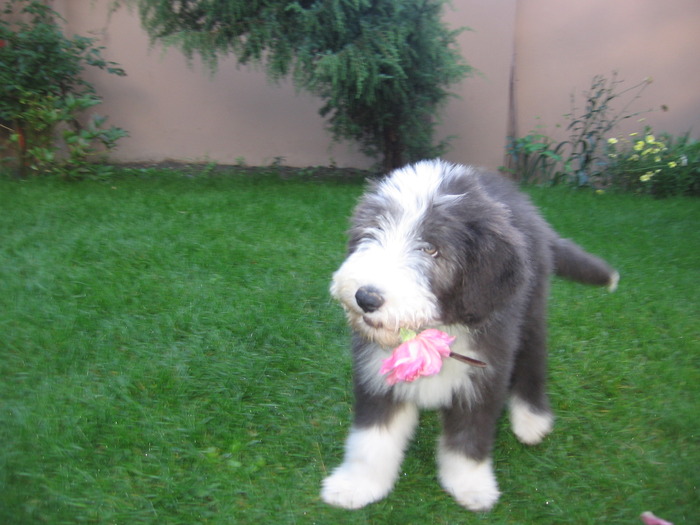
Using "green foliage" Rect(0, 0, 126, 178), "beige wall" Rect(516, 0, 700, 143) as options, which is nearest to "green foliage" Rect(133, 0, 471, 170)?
"green foliage" Rect(0, 0, 126, 178)

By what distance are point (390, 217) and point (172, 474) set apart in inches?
52.8

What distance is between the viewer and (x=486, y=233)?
7.20 feet

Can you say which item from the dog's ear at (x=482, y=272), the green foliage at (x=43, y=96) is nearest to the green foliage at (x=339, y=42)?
the green foliage at (x=43, y=96)

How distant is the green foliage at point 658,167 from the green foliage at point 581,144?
217 millimetres

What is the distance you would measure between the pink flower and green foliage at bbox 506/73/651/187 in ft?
19.1

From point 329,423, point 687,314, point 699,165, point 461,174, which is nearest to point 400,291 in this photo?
point 461,174

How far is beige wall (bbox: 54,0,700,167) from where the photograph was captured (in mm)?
6945

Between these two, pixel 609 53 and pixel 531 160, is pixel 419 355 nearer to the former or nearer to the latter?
pixel 531 160

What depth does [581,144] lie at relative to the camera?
25.8 feet

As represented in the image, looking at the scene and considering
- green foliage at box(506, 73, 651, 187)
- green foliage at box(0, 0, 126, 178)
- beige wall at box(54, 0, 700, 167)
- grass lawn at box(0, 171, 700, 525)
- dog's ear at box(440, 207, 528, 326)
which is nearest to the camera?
dog's ear at box(440, 207, 528, 326)

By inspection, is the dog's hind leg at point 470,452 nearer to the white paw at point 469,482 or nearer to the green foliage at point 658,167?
the white paw at point 469,482

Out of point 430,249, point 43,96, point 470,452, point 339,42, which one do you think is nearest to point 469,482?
point 470,452

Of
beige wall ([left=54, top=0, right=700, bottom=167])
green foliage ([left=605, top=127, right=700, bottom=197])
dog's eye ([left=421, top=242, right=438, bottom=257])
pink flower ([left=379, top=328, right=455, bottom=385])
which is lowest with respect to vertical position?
pink flower ([left=379, top=328, right=455, bottom=385])

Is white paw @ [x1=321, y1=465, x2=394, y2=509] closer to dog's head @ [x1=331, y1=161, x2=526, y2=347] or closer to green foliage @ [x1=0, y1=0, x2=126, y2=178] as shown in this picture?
dog's head @ [x1=331, y1=161, x2=526, y2=347]
